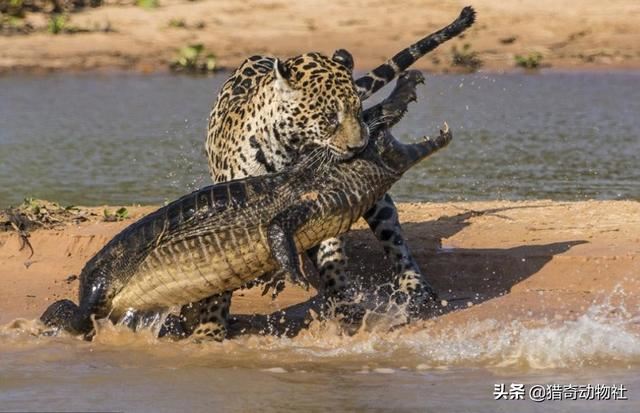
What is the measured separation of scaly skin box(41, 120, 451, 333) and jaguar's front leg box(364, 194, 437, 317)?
89 centimetres

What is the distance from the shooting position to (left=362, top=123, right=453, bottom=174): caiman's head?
8.41 meters

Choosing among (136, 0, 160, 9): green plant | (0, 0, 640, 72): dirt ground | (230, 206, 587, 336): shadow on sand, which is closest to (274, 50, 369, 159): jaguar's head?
(230, 206, 587, 336): shadow on sand

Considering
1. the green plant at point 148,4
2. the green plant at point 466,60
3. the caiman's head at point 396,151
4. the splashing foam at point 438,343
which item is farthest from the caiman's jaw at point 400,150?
the green plant at point 148,4

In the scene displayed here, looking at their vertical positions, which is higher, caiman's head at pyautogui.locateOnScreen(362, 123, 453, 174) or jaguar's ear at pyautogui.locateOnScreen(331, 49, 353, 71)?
jaguar's ear at pyautogui.locateOnScreen(331, 49, 353, 71)

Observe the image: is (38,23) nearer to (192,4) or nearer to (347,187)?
(192,4)

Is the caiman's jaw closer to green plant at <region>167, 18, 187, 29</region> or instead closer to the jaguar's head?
the jaguar's head

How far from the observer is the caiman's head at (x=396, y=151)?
8414 millimetres

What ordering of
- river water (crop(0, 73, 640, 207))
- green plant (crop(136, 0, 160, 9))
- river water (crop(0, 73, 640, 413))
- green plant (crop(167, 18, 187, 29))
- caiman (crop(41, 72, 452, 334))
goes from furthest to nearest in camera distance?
green plant (crop(136, 0, 160, 9)) < green plant (crop(167, 18, 187, 29)) < river water (crop(0, 73, 640, 207)) < caiman (crop(41, 72, 452, 334)) < river water (crop(0, 73, 640, 413))

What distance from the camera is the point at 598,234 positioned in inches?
392

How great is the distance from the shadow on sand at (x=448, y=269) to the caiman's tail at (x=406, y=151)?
39.9 inches

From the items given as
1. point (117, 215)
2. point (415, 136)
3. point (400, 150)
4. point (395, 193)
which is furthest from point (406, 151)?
point (415, 136)

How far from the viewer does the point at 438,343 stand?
821 centimetres

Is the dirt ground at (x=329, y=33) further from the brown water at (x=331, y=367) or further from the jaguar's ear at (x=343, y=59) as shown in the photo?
the brown water at (x=331, y=367)

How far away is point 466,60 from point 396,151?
1420 centimetres
